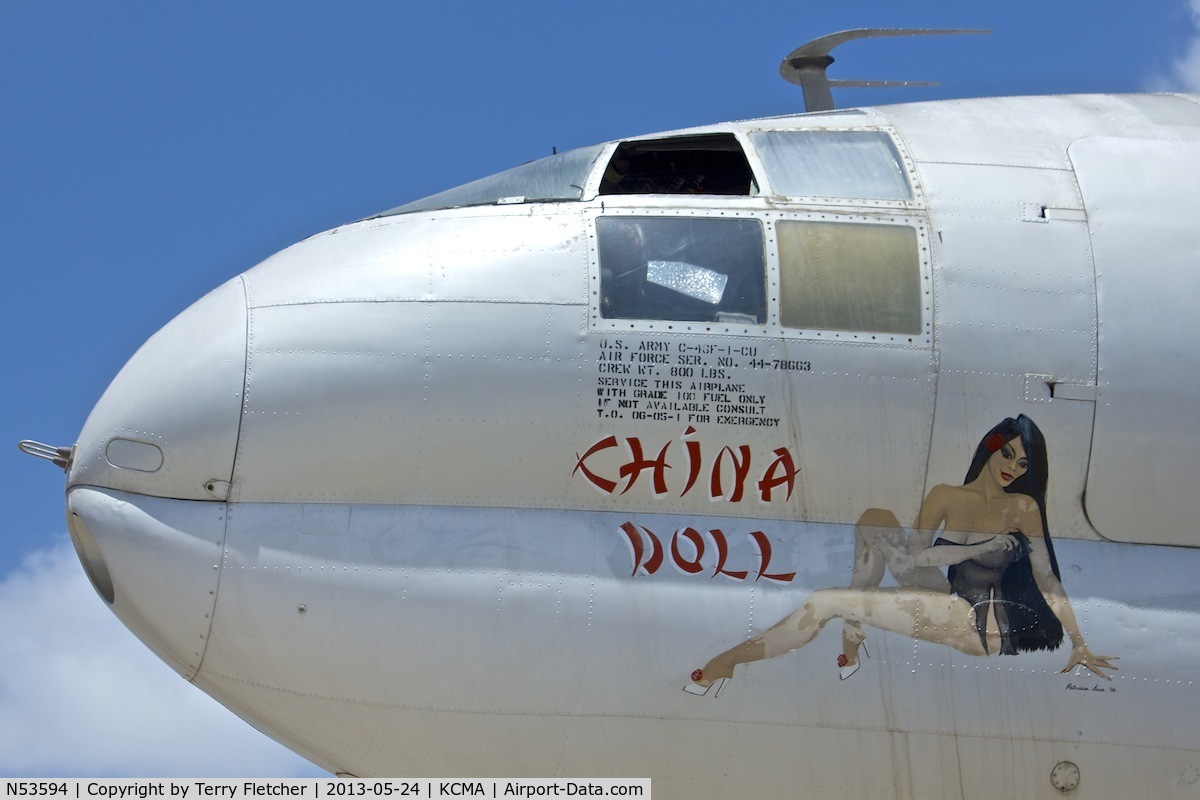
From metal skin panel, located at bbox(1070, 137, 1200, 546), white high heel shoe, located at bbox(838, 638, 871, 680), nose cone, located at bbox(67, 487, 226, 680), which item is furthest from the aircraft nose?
metal skin panel, located at bbox(1070, 137, 1200, 546)

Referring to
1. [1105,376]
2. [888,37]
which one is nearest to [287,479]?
[1105,376]

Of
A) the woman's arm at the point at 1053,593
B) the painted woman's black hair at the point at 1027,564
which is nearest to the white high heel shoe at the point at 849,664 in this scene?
the painted woman's black hair at the point at 1027,564

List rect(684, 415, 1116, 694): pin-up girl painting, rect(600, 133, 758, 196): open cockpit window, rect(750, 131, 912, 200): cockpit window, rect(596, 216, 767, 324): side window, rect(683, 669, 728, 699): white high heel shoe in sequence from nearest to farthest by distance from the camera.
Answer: rect(683, 669, 728, 699): white high heel shoe, rect(684, 415, 1116, 694): pin-up girl painting, rect(596, 216, 767, 324): side window, rect(750, 131, 912, 200): cockpit window, rect(600, 133, 758, 196): open cockpit window

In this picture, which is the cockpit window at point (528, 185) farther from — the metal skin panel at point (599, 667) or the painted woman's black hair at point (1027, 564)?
the painted woman's black hair at point (1027, 564)

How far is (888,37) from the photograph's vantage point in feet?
36.2

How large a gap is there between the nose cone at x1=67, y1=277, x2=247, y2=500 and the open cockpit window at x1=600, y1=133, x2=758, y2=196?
2.70 meters

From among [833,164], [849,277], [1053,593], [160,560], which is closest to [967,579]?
[1053,593]

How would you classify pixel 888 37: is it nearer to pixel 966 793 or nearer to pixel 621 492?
pixel 621 492

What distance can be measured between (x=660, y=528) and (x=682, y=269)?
1561 millimetres

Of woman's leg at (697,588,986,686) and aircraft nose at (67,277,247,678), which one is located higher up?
aircraft nose at (67,277,247,678)

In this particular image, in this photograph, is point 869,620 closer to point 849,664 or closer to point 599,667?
point 849,664

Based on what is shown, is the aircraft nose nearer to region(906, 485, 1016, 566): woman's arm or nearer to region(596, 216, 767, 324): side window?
region(596, 216, 767, 324): side window

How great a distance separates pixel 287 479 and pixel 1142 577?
505cm

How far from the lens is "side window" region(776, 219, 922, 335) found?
29.4ft
